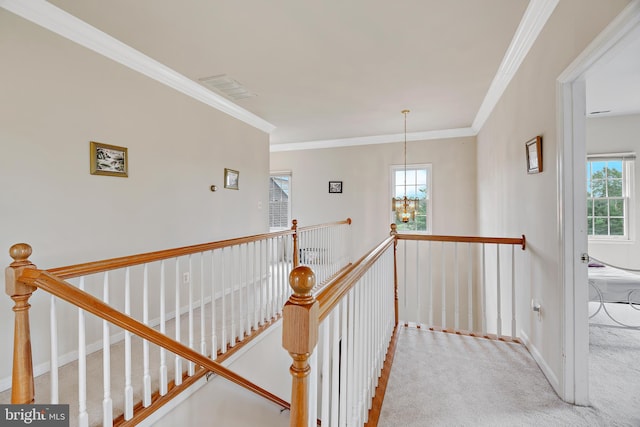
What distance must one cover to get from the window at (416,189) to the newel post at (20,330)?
5.22 metres

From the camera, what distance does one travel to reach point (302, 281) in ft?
2.52

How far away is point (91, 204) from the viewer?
8.07 feet

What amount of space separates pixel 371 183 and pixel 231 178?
288 cm

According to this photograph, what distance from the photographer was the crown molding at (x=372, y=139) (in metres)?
5.41

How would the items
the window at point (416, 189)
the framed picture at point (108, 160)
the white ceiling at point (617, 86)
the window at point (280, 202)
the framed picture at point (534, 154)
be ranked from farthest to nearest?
the window at point (280, 202) < the window at point (416, 189) < the white ceiling at point (617, 86) < the framed picture at point (108, 160) < the framed picture at point (534, 154)

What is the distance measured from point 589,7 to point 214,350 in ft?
10.2

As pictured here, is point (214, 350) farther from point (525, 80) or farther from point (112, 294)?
point (525, 80)

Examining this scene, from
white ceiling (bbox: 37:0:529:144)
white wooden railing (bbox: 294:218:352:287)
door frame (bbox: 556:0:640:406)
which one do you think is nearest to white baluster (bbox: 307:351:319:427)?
door frame (bbox: 556:0:640:406)

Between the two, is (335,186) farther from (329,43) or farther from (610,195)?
(610,195)

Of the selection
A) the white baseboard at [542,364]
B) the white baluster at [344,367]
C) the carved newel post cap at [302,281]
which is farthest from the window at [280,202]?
the carved newel post cap at [302,281]

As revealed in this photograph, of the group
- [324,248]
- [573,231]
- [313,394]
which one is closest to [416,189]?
[324,248]

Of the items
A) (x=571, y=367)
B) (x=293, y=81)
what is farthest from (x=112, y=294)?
(x=571, y=367)

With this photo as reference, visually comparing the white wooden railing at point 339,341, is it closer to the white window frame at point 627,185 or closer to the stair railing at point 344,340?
the stair railing at point 344,340

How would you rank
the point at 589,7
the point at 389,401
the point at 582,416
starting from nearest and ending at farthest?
the point at 589,7 → the point at 582,416 → the point at 389,401
